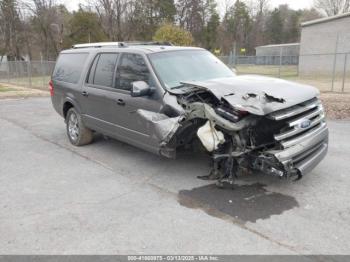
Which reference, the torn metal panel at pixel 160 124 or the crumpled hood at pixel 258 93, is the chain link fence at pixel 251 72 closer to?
the crumpled hood at pixel 258 93

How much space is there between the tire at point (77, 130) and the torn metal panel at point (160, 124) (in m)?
2.18

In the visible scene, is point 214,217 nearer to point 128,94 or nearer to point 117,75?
point 128,94

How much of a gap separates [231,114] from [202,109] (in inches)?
14.7

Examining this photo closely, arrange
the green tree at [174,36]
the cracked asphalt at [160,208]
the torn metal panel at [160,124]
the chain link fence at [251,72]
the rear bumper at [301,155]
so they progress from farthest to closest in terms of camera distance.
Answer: the chain link fence at [251,72], the green tree at [174,36], the torn metal panel at [160,124], the rear bumper at [301,155], the cracked asphalt at [160,208]

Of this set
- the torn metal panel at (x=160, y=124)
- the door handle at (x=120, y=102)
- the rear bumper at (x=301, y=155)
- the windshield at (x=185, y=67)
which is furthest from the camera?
the door handle at (x=120, y=102)

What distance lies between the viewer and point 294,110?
4.18 meters

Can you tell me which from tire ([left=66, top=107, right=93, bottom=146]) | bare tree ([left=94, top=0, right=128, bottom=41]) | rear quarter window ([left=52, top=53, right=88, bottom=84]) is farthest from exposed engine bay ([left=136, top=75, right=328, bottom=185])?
bare tree ([left=94, top=0, right=128, bottom=41])

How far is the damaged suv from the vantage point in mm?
4062

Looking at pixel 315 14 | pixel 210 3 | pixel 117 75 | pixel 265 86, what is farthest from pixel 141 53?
pixel 315 14

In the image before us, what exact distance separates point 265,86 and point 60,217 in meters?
2.93

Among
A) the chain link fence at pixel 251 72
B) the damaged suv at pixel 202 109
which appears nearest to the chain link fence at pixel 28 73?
the chain link fence at pixel 251 72

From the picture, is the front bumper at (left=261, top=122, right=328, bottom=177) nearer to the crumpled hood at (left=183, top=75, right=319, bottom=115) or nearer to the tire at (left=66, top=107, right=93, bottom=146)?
the crumpled hood at (left=183, top=75, right=319, bottom=115)

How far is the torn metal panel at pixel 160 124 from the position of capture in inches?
182

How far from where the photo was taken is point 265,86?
452 cm
